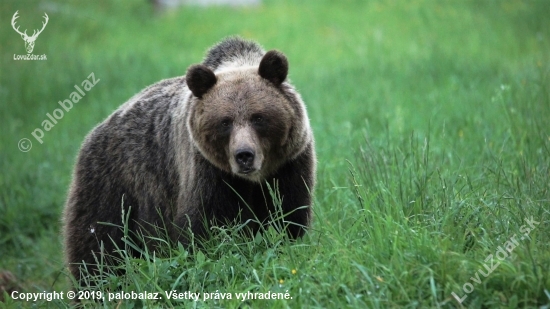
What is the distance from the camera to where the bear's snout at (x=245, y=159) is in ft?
14.9

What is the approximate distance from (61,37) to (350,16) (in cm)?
654

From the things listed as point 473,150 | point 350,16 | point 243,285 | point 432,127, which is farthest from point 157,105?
point 350,16

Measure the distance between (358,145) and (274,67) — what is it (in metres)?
1.38

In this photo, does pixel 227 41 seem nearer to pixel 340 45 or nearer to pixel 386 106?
pixel 386 106

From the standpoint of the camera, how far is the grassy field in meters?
3.92

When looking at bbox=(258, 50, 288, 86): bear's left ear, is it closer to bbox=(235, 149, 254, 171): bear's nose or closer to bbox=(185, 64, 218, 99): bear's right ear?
bbox=(185, 64, 218, 99): bear's right ear

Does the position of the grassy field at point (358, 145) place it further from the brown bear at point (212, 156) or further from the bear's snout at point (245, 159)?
the bear's snout at point (245, 159)

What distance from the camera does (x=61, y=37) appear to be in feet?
55.2

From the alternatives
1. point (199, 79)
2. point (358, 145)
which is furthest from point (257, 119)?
point (358, 145)

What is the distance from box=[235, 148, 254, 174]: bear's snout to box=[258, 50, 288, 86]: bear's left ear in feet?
2.24

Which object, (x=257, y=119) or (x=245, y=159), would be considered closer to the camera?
(x=245, y=159)

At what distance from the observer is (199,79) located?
4961 millimetres

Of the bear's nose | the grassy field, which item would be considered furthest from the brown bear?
the grassy field

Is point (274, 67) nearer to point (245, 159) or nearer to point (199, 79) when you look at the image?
point (199, 79)
